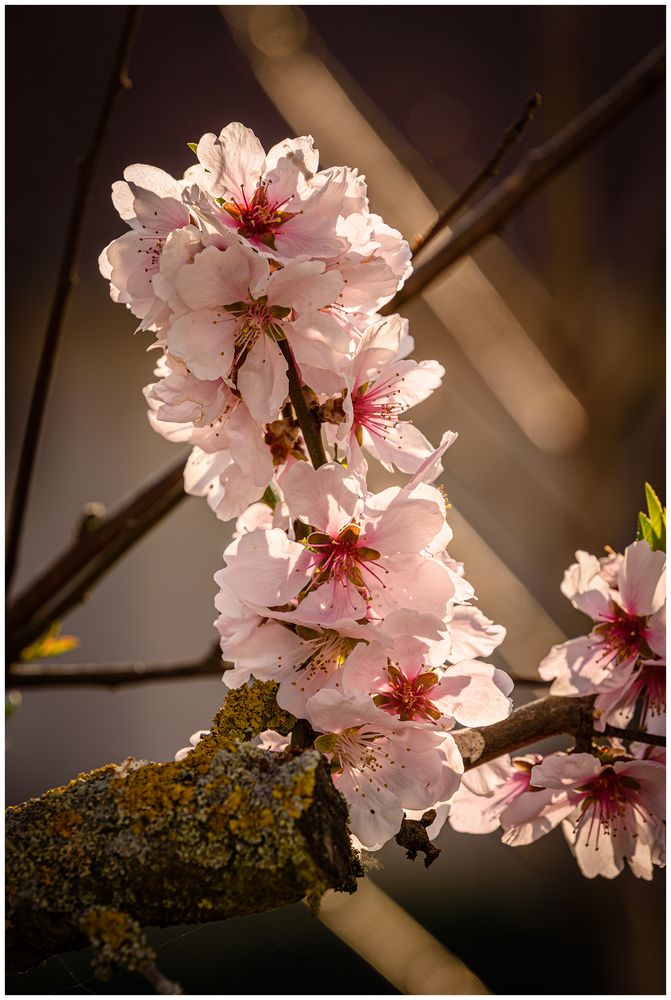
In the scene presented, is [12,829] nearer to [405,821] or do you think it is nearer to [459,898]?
[405,821]

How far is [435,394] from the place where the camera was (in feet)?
8.77

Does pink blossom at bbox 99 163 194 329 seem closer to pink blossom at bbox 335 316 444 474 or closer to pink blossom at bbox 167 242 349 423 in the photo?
pink blossom at bbox 167 242 349 423

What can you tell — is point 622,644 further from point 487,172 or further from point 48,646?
point 48,646

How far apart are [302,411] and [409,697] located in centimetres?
22

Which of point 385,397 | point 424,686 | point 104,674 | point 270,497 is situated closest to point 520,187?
point 385,397

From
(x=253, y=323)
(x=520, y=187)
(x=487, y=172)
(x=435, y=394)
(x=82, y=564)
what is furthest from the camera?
(x=435, y=394)

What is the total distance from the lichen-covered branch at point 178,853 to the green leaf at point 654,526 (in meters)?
0.38

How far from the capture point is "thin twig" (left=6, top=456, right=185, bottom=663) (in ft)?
3.54

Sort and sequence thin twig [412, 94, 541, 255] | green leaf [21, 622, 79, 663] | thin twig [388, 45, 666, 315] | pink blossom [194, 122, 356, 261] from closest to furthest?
pink blossom [194, 122, 356, 261] → thin twig [412, 94, 541, 255] → thin twig [388, 45, 666, 315] → green leaf [21, 622, 79, 663]

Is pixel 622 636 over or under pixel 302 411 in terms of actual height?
under

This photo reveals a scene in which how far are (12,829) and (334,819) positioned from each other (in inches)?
8.0

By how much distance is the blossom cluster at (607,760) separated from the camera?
692 millimetres

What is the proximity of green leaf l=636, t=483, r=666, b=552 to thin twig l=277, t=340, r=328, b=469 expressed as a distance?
309 mm

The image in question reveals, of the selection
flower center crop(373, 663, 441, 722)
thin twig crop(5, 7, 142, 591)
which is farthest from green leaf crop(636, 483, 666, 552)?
thin twig crop(5, 7, 142, 591)
